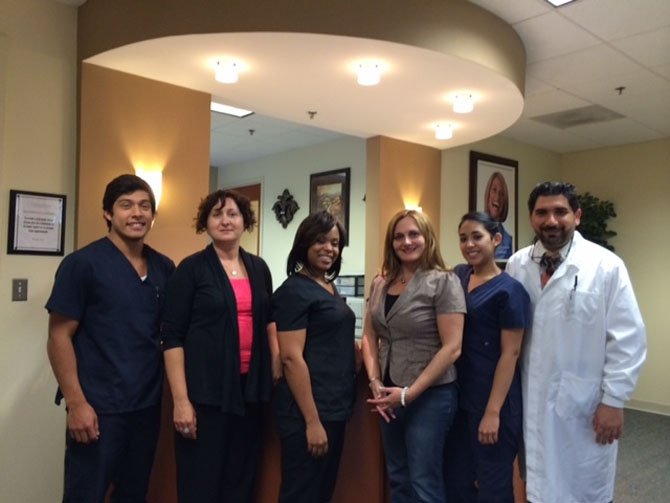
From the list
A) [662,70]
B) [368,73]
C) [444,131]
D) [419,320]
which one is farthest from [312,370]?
[662,70]

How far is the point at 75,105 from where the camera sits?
312cm

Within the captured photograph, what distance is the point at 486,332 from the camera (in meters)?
1.88

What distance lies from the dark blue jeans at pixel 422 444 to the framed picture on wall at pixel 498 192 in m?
3.88

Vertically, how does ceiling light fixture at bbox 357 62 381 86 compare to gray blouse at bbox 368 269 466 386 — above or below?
above

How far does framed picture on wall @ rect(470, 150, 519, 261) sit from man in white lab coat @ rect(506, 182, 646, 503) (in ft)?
12.0

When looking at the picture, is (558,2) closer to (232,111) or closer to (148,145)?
(148,145)

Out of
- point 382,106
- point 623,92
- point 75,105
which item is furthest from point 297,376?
point 623,92

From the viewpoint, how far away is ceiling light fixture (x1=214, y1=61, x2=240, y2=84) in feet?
10.2

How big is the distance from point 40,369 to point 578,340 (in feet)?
8.61

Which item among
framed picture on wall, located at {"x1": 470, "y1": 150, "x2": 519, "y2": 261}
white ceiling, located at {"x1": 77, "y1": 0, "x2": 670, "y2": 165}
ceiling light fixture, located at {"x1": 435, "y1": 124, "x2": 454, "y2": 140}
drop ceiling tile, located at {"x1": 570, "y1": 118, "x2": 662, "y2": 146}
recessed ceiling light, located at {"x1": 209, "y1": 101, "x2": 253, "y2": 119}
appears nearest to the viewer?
white ceiling, located at {"x1": 77, "y1": 0, "x2": 670, "y2": 165}

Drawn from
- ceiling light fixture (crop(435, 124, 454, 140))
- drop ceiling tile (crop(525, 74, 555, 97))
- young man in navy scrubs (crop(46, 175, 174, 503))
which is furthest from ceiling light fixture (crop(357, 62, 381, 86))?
young man in navy scrubs (crop(46, 175, 174, 503))

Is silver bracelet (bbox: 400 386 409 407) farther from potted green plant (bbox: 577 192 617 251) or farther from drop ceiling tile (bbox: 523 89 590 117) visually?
potted green plant (bbox: 577 192 617 251)

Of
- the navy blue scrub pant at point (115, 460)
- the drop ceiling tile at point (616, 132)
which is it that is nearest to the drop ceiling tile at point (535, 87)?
the drop ceiling tile at point (616, 132)

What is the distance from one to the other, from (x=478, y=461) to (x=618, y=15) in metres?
2.63
